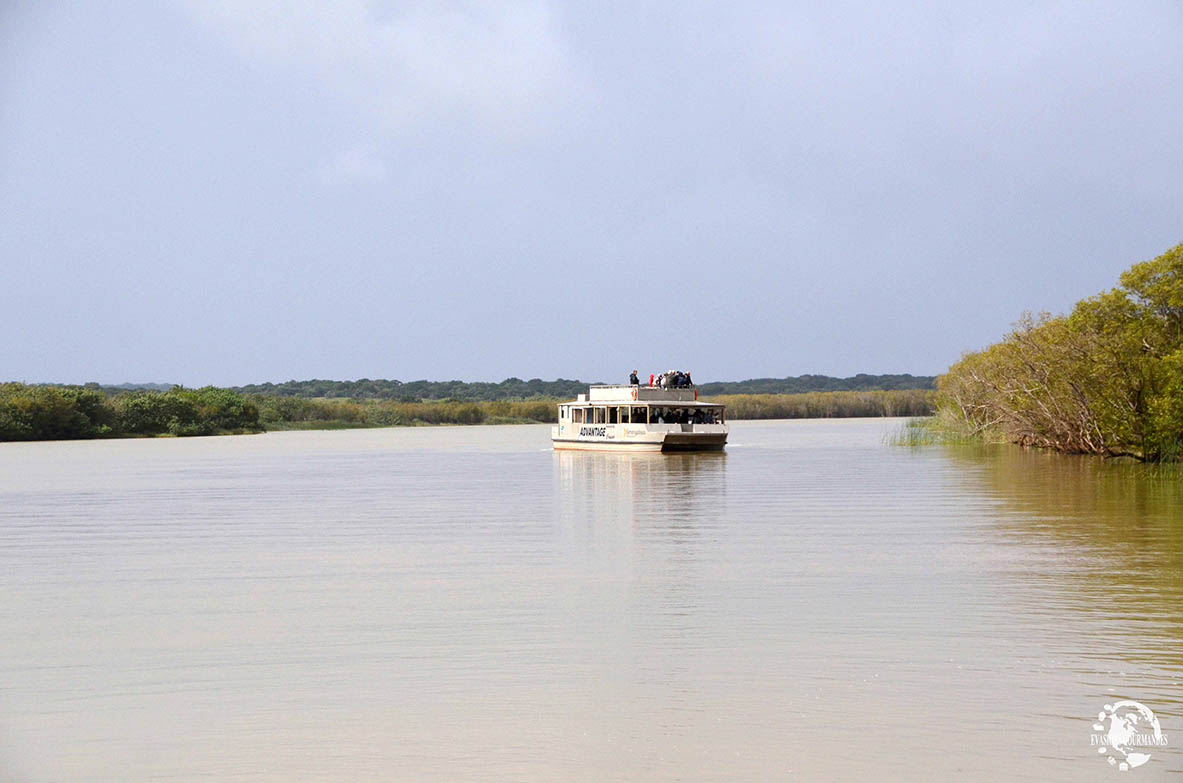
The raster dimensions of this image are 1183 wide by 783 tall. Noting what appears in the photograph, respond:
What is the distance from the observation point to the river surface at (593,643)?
25.1 feet

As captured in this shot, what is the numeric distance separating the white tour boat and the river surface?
2592 cm

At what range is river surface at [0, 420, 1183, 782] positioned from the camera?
764 cm

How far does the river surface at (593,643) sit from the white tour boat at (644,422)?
25920 mm

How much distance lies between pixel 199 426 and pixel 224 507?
6262 cm

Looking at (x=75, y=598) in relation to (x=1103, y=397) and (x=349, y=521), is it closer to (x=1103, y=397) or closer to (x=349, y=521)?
(x=349, y=521)

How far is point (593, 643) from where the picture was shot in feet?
35.3

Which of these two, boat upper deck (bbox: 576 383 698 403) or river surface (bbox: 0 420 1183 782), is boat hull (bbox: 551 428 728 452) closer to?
boat upper deck (bbox: 576 383 698 403)

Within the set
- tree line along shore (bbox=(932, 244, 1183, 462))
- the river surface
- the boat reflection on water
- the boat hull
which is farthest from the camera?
the boat hull

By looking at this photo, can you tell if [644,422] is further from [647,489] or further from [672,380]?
[647,489]

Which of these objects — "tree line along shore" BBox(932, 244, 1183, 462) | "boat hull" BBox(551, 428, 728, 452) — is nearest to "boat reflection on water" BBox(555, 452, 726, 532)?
"boat hull" BBox(551, 428, 728, 452)

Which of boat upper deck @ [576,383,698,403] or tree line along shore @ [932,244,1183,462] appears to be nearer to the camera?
tree line along shore @ [932,244,1183,462]

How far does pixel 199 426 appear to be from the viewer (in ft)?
281

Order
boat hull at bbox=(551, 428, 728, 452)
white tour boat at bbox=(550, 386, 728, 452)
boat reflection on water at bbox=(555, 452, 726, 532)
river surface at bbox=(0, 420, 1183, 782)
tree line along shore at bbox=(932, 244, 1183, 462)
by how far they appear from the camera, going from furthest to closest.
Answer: white tour boat at bbox=(550, 386, 728, 452) < boat hull at bbox=(551, 428, 728, 452) < tree line along shore at bbox=(932, 244, 1183, 462) < boat reflection on water at bbox=(555, 452, 726, 532) < river surface at bbox=(0, 420, 1183, 782)

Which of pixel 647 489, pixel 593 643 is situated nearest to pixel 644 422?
pixel 647 489
